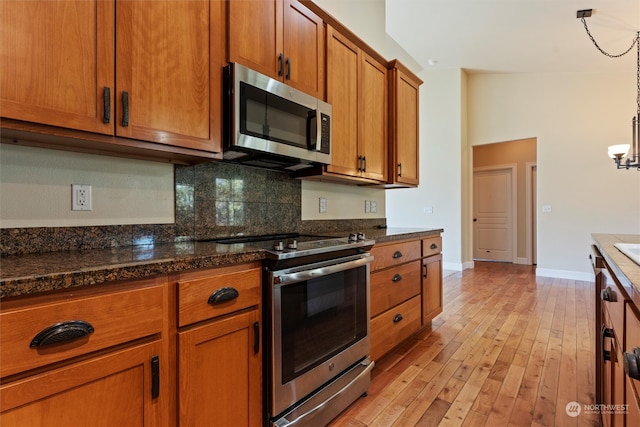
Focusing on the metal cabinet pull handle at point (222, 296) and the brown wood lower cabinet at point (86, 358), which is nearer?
the brown wood lower cabinet at point (86, 358)

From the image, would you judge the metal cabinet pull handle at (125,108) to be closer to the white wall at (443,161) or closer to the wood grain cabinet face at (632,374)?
the wood grain cabinet face at (632,374)

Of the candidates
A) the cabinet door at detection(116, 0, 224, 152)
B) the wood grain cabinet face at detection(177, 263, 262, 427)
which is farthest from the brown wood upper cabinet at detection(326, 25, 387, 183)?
→ the wood grain cabinet face at detection(177, 263, 262, 427)

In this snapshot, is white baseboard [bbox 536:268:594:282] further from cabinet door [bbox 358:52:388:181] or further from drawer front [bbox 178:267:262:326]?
drawer front [bbox 178:267:262:326]

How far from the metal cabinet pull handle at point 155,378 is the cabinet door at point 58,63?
814mm

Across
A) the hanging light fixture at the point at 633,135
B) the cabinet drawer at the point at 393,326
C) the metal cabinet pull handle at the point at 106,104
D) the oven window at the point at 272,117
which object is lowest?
the cabinet drawer at the point at 393,326

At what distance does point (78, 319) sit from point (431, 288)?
253 centimetres

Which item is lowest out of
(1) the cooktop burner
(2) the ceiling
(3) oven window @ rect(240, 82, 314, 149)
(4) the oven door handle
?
(4) the oven door handle

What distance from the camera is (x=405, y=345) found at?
2.49 meters

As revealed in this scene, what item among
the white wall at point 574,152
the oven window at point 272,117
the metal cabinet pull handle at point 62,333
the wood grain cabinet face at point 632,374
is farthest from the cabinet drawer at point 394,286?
the white wall at point 574,152

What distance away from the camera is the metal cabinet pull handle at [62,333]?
76cm

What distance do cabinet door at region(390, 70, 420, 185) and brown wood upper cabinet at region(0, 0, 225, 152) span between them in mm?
1730

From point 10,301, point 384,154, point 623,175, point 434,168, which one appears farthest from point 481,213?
point 10,301

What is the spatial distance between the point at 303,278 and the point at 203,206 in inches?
28.2

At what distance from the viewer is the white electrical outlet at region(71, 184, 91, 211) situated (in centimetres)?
128
